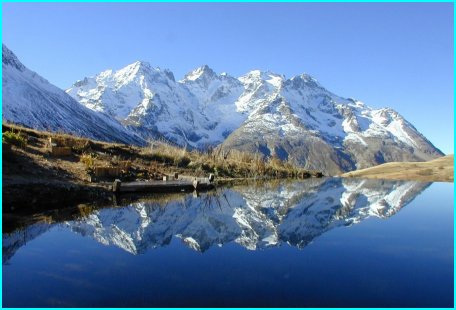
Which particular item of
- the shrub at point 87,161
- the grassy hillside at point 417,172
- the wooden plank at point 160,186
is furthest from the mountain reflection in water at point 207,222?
the grassy hillside at point 417,172

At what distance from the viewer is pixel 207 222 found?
25.5 m

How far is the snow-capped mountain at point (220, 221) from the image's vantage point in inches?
807

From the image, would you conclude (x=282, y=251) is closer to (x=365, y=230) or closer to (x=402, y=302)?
(x=402, y=302)

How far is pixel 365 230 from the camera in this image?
24766 mm

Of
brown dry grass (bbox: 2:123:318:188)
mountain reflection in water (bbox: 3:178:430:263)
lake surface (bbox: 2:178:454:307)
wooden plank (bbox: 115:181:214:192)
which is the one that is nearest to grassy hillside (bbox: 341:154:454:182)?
brown dry grass (bbox: 2:123:318:188)

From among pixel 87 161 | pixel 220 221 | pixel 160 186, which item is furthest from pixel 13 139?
pixel 220 221

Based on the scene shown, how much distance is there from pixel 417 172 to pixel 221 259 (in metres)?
→ 84.3

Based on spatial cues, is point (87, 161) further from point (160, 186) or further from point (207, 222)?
point (207, 222)

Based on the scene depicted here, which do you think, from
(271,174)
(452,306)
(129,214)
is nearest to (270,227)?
(129,214)

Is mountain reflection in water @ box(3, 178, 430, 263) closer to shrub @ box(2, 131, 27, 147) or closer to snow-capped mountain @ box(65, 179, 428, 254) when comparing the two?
snow-capped mountain @ box(65, 179, 428, 254)

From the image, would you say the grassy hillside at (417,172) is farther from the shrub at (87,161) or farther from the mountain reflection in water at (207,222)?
the shrub at (87,161)

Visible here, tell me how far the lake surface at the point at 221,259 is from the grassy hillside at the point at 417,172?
200 feet

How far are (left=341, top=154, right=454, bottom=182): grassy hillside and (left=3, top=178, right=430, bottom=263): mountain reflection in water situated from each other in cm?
5395

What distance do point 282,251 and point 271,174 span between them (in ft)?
208
